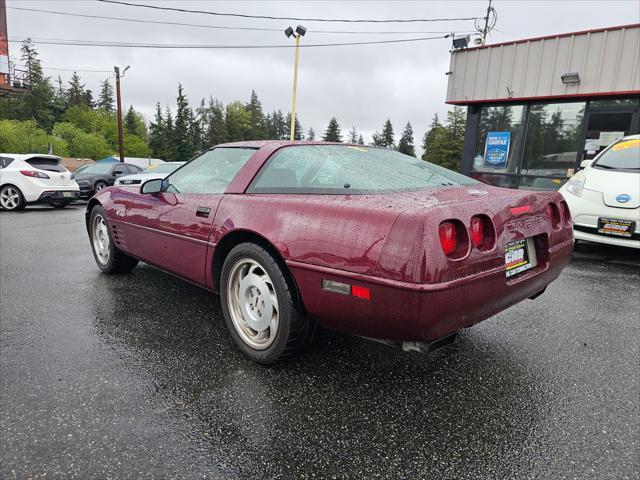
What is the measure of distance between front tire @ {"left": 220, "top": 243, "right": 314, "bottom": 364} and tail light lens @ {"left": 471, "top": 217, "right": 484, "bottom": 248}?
0.92 m

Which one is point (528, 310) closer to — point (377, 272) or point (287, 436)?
point (377, 272)

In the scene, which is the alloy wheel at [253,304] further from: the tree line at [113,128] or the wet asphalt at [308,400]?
the tree line at [113,128]

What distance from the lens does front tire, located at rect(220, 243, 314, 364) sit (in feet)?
7.27

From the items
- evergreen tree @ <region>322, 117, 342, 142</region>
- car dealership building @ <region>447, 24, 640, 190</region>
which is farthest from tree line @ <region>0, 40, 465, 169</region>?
car dealership building @ <region>447, 24, 640, 190</region>

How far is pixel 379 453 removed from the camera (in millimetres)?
1713

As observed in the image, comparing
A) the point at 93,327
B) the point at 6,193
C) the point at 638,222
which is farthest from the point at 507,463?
the point at 6,193

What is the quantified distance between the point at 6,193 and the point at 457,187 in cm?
1104

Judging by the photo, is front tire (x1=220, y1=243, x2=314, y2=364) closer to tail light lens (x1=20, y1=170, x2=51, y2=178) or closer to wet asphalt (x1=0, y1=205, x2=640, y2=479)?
wet asphalt (x1=0, y1=205, x2=640, y2=479)

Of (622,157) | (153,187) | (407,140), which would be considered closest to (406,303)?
(153,187)

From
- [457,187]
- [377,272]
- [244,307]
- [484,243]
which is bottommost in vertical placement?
[244,307]

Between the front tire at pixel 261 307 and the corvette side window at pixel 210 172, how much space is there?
59cm

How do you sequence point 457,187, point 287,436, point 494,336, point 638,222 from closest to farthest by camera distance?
point 287,436, point 457,187, point 494,336, point 638,222

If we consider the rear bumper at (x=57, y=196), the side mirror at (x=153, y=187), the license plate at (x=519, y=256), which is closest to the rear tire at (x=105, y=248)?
the side mirror at (x=153, y=187)

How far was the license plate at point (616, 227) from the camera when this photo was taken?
4809 mm
